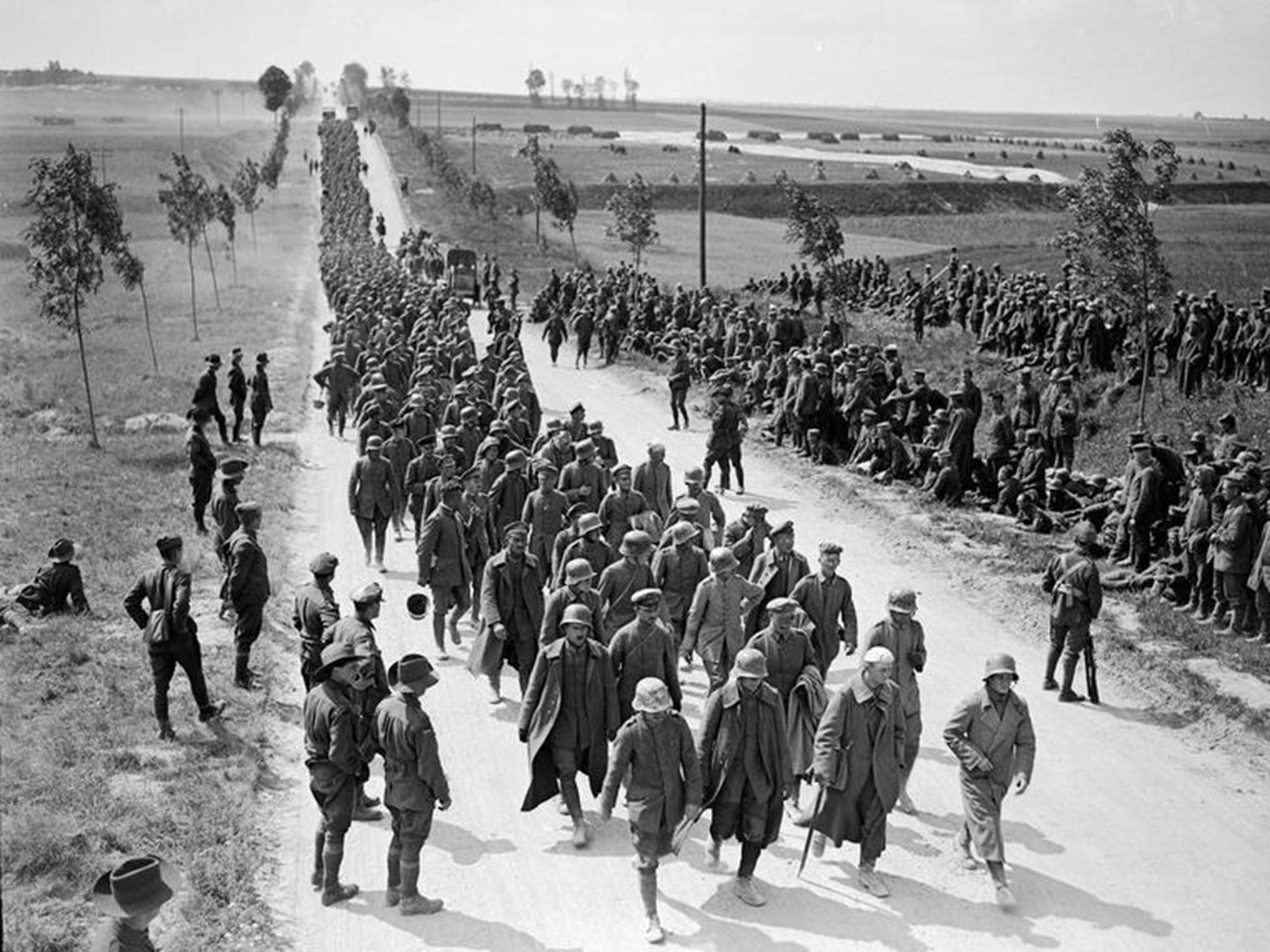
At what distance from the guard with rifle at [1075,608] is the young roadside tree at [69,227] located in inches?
690

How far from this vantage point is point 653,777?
8008 mm

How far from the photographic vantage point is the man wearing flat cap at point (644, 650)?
932 cm

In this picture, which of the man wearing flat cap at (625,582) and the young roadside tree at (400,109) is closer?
the man wearing flat cap at (625,582)

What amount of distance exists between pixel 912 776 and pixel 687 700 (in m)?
2.39

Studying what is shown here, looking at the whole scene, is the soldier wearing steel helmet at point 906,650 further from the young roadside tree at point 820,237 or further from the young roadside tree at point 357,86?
the young roadside tree at point 357,86

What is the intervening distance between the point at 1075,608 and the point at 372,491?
860 centimetres

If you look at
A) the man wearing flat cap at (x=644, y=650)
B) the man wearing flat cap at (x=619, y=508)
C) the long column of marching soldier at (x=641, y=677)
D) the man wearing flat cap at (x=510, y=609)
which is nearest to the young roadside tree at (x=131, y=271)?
the long column of marching soldier at (x=641, y=677)

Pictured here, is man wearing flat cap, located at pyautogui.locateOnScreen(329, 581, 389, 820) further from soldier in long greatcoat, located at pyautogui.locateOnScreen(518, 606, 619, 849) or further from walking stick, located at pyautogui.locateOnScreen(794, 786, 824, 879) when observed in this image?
walking stick, located at pyautogui.locateOnScreen(794, 786, 824, 879)

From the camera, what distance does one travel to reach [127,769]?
1030 cm

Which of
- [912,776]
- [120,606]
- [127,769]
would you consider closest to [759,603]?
[912,776]

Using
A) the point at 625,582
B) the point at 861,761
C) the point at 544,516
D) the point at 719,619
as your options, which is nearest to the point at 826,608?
the point at 719,619

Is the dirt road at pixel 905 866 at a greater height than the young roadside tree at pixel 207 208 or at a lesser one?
lesser

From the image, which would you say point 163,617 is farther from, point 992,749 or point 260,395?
point 260,395

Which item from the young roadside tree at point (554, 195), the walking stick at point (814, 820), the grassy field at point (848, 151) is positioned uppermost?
the grassy field at point (848, 151)
